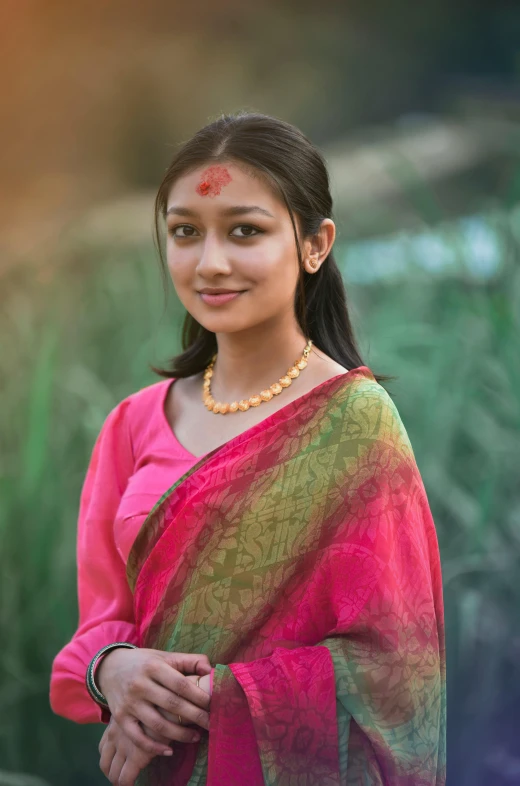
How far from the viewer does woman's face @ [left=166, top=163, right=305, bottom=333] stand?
135cm

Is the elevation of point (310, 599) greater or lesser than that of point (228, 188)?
lesser

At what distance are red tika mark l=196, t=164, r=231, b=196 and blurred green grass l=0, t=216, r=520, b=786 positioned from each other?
4.09ft

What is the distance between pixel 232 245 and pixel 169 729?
2.47 ft

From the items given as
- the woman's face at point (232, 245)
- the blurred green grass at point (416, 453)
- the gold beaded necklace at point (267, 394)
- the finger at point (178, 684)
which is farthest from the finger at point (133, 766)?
the blurred green grass at point (416, 453)

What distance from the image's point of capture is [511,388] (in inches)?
102

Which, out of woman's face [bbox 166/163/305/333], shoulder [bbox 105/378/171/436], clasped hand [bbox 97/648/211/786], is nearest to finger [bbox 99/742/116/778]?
clasped hand [bbox 97/648/211/786]

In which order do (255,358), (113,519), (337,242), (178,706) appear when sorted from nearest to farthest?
(178,706), (255,358), (113,519), (337,242)

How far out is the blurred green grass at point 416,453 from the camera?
8.47 feet

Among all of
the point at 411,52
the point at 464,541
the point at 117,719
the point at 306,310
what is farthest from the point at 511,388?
the point at 117,719

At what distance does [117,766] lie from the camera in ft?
4.54

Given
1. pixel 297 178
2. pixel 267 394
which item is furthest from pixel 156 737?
pixel 297 178

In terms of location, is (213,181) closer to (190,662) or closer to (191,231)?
(191,231)

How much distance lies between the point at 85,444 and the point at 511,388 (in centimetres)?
130

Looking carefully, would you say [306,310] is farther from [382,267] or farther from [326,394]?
[382,267]
